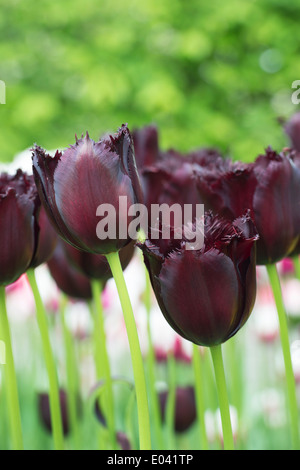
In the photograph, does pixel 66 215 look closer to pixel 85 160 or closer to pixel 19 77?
pixel 85 160

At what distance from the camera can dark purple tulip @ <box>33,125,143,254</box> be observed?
10.3 inches

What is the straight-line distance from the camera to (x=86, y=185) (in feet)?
0.87

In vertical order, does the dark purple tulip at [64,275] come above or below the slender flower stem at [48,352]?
above

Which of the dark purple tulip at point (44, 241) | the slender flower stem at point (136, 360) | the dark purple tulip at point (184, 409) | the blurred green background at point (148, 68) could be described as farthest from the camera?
the blurred green background at point (148, 68)

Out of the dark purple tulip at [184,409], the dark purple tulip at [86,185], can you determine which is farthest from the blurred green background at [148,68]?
the dark purple tulip at [86,185]

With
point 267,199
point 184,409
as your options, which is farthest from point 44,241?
point 184,409

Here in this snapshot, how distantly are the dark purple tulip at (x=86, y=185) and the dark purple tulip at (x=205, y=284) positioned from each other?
25 millimetres

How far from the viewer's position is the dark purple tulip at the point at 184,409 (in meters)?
0.57

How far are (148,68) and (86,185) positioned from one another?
14.9 feet

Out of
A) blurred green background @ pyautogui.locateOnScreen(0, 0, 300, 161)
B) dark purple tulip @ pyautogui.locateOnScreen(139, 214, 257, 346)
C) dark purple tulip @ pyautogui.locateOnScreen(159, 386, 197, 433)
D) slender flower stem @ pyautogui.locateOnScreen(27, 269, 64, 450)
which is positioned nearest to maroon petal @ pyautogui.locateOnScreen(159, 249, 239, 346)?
dark purple tulip @ pyautogui.locateOnScreen(139, 214, 257, 346)

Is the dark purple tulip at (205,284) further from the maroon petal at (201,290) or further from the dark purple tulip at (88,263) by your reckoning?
the dark purple tulip at (88,263)

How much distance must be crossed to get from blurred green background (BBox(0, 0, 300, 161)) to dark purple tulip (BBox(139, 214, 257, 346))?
4.18 metres

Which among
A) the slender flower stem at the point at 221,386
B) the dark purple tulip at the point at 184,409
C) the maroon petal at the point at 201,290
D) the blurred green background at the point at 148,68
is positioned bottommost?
the dark purple tulip at the point at 184,409

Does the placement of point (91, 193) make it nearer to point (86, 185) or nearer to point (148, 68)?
point (86, 185)
